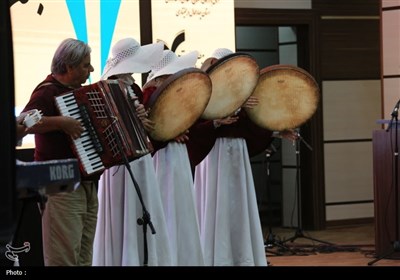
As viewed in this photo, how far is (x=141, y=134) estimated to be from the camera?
3971 millimetres

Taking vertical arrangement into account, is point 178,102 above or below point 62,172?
above

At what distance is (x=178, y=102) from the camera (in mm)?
4516

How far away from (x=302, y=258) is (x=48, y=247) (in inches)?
128

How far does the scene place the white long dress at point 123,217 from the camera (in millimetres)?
4270

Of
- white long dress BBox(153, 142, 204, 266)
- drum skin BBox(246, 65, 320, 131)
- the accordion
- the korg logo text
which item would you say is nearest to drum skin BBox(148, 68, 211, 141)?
white long dress BBox(153, 142, 204, 266)

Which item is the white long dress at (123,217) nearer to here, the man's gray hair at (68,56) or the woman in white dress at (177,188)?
the woman in white dress at (177,188)

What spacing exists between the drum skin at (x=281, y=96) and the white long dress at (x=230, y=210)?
253 millimetres

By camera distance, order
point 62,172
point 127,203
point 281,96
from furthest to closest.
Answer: point 281,96
point 127,203
point 62,172

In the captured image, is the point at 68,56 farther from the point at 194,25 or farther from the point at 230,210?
the point at 194,25

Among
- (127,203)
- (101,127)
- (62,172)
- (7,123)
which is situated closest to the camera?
(7,123)

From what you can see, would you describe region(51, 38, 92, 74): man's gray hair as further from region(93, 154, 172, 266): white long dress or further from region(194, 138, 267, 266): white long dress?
region(194, 138, 267, 266): white long dress

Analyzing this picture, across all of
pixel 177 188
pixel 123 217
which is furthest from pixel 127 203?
pixel 177 188

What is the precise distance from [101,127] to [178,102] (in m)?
0.88

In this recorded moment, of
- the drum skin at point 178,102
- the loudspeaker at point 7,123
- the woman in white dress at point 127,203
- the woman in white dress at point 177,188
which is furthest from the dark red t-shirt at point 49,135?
the loudspeaker at point 7,123
